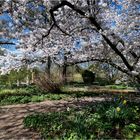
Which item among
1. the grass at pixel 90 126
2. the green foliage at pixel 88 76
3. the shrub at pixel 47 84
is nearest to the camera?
the grass at pixel 90 126

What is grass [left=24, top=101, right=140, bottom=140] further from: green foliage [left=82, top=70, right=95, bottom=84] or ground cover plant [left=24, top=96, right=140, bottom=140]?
green foliage [left=82, top=70, right=95, bottom=84]

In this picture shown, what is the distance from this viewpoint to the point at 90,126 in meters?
7.42

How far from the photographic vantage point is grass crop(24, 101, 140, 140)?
6.93 metres

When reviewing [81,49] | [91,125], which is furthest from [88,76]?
[91,125]

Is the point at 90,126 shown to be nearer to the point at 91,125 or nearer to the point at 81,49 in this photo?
the point at 91,125

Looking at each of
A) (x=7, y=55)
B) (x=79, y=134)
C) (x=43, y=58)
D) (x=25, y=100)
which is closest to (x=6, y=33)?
(x=7, y=55)

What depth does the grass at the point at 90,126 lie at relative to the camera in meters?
6.93

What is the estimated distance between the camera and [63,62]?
14.9 m

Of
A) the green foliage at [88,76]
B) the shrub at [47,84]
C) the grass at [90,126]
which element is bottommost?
the grass at [90,126]

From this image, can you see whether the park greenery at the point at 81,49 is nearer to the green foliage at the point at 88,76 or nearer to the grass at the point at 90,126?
the grass at the point at 90,126

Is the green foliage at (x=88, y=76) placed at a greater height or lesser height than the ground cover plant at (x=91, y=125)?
greater

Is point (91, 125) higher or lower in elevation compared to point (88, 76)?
lower

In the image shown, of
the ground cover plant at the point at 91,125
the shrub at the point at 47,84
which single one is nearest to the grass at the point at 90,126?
the ground cover plant at the point at 91,125

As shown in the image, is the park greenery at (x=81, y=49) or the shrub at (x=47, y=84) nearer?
the park greenery at (x=81, y=49)
